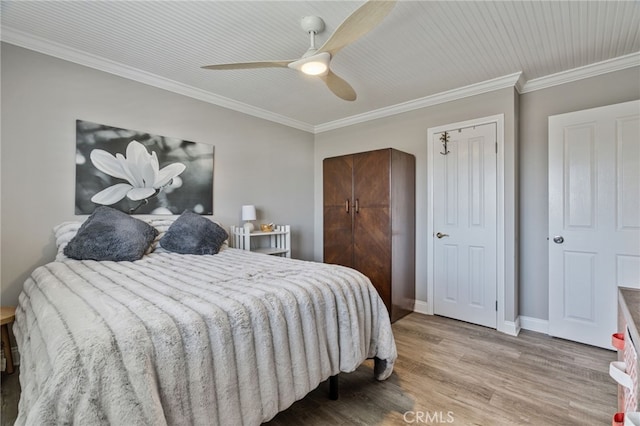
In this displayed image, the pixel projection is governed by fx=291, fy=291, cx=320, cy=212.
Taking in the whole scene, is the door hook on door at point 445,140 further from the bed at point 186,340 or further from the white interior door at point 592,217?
the bed at point 186,340

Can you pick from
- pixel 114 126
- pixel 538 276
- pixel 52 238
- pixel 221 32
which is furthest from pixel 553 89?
pixel 52 238

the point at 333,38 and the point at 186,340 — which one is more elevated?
the point at 333,38

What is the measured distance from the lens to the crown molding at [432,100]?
294cm

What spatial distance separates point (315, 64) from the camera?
197 centimetres

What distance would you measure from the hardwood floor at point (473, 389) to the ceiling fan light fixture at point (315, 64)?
2181mm

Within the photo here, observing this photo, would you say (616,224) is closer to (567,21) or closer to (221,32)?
(567,21)

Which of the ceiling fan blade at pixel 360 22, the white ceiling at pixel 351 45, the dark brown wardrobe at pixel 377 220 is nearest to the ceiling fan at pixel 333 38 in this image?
the ceiling fan blade at pixel 360 22

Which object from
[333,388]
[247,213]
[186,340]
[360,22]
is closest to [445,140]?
[360,22]

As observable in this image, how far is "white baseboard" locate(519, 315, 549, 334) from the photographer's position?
2877 millimetres

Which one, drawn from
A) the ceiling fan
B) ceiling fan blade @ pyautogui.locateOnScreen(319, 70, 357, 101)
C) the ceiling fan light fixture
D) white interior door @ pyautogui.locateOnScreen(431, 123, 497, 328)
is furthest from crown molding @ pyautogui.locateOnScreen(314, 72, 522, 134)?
the ceiling fan light fixture

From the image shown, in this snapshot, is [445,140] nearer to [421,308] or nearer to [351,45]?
[351,45]

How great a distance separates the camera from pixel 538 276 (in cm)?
296

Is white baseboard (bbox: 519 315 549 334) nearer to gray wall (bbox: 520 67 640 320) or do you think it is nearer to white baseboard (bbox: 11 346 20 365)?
gray wall (bbox: 520 67 640 320)

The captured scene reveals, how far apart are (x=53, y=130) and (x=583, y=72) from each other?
4728 mm
